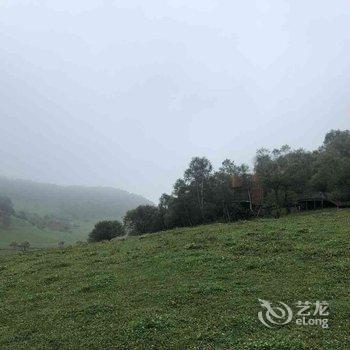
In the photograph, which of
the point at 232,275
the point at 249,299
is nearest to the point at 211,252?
the point at 232,275

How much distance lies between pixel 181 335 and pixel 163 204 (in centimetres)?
7013

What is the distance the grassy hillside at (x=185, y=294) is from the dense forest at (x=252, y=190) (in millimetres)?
38406

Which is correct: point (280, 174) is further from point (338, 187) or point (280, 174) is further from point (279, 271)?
point (279, 271)

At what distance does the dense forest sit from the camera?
2933 inches

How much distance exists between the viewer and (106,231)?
284ft

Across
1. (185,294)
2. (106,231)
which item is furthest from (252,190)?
(185,294)

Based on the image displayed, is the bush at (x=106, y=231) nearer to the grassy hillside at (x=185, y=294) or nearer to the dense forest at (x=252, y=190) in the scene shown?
the dense forest at (x=252, y=190)
